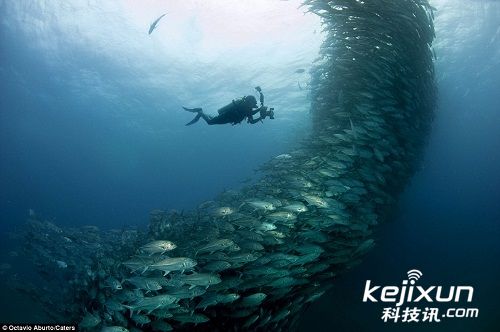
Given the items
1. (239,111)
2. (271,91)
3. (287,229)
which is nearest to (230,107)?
(239,111)

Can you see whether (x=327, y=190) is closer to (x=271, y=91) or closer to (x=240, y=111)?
(x=240, y=111)

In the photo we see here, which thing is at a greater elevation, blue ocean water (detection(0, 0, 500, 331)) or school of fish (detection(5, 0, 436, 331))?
blue ocean water (detection(0, 0, 500, 331))

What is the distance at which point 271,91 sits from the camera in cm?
2919

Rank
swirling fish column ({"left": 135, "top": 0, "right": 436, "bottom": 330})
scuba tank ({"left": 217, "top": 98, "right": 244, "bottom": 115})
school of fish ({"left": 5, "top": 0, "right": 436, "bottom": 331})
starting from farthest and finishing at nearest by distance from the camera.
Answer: scuba tank ({"left": 217, "top": 98, "right": 244, "bottom": 115}) < swirling fish column ({"left": 135, "top": 0, "right": 436, "bottom": 330}) < school of fish ({"left": 5, "top": 0, "right": 436, "bottom": 331})

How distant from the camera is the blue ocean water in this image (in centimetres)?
1706

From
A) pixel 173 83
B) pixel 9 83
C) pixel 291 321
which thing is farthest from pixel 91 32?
pixel 291 321

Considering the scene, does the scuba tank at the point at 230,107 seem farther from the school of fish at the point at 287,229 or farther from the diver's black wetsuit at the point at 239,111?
the school of fish at the point at 287,229

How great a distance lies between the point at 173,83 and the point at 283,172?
25450mm

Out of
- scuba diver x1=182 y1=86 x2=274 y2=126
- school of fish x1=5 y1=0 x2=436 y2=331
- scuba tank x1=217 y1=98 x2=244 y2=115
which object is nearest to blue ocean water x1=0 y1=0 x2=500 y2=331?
school of fish x1=5 y1=0 x2=436 y2=331

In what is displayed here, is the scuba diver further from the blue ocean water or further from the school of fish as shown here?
the blue ocean water

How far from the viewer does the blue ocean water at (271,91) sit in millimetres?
17062

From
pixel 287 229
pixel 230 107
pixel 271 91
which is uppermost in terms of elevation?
pixel 271 91

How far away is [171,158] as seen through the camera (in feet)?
212

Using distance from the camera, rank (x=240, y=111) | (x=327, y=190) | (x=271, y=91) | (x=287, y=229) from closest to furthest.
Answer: (x=287, y=229) < (x=240, y=111) < (x=327, y=190) < (x=271, y=91)
